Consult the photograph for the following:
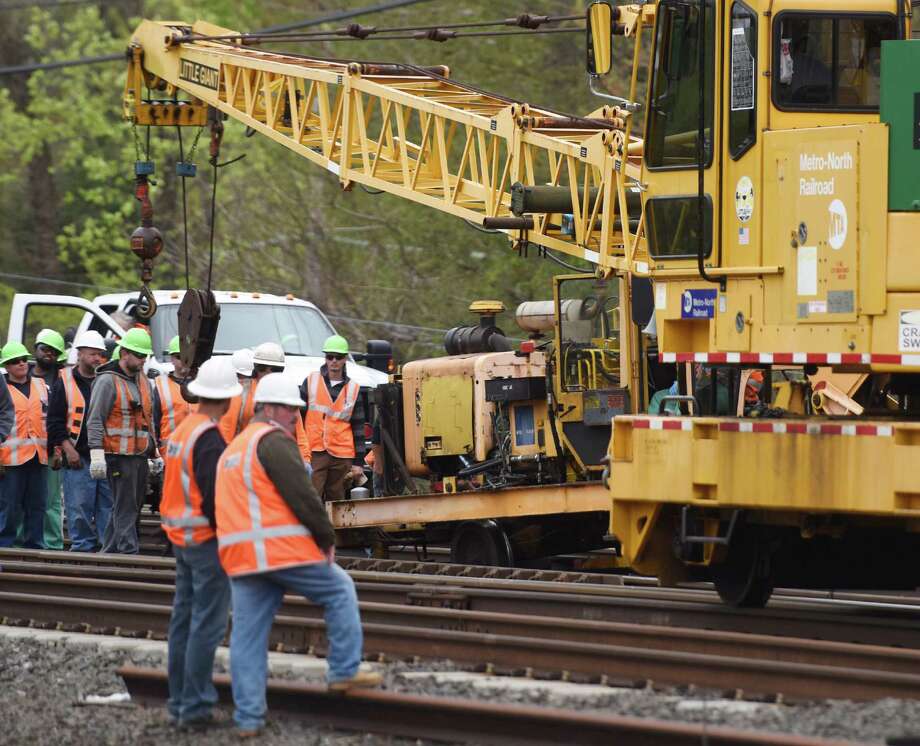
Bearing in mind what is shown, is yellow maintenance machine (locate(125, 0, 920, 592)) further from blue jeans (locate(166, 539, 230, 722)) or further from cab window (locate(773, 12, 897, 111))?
blue jeans (locate(166, 539, 230, 722))

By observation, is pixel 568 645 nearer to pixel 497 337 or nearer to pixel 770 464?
pixel 770 464

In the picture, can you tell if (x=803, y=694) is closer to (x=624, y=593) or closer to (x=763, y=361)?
(x=763, y=361)

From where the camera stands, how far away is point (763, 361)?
9852 mm

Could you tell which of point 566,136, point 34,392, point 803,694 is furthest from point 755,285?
point 34,392

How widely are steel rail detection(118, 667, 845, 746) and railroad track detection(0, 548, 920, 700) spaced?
145 cm

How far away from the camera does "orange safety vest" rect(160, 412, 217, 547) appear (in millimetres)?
8195

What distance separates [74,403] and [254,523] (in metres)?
8.33

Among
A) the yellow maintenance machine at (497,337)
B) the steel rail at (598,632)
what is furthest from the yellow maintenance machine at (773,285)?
the yellow maintenance machine at (497,337)

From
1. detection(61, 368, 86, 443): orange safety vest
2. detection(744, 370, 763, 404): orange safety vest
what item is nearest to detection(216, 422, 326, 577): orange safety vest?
detection(744, 370, 763, 404): orange safety vest

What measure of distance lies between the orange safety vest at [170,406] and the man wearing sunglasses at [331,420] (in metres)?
1.25

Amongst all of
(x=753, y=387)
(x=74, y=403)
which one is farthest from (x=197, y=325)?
(x=753, y=387)

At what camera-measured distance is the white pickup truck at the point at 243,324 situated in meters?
18.0

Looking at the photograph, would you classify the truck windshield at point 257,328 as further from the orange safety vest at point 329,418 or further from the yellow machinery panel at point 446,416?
the yellow machinery panel at point 446,416

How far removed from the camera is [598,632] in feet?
33.9
